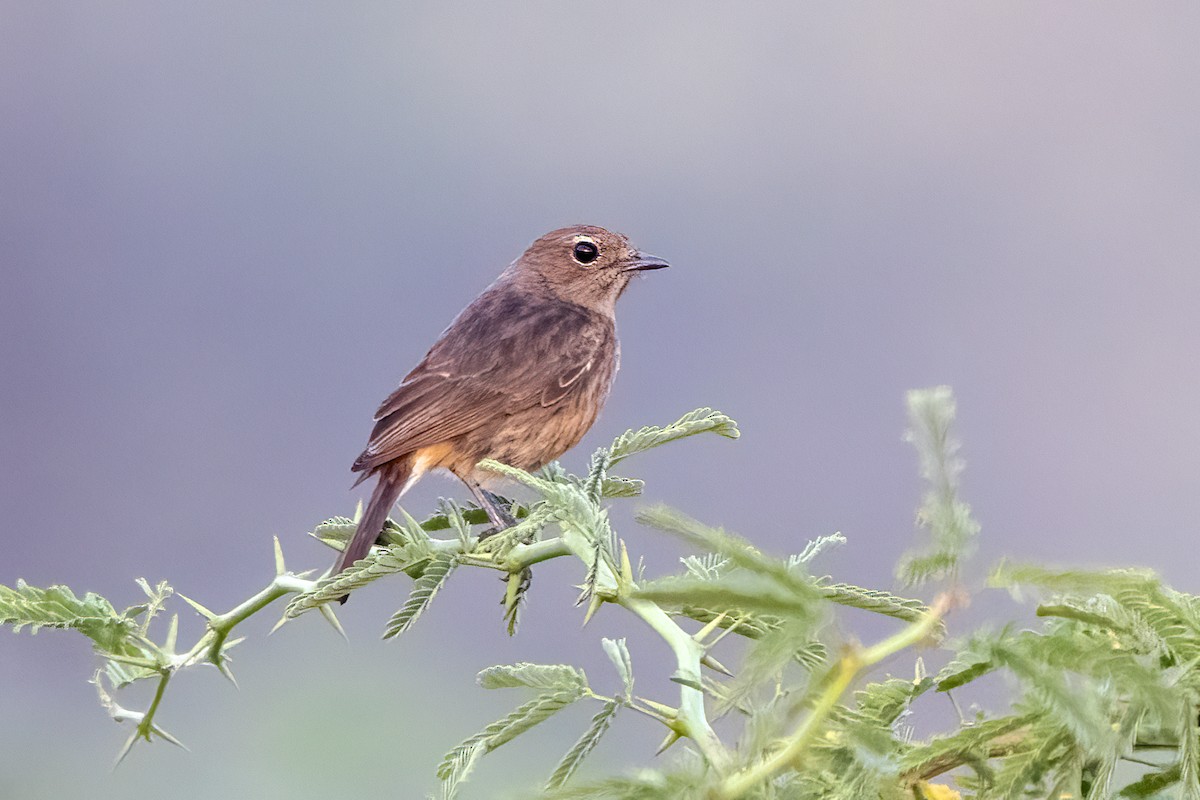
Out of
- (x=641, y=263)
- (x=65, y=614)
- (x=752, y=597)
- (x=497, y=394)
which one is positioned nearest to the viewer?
(x=752, y=597)

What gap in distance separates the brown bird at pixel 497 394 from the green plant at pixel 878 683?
2492 millimetres

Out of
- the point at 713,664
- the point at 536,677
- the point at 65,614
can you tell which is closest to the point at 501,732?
the point at 536,677

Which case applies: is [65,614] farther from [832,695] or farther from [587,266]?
[587,266]

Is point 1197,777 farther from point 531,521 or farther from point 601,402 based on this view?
point 601,402

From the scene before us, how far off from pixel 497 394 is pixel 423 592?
2798 millimetres

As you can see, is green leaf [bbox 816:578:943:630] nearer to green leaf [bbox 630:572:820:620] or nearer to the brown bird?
green leaf [bbox 630:572:820:620]

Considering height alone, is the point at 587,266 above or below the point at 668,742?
above

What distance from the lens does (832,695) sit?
2.62 ft

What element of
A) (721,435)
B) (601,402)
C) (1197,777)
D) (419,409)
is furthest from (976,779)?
(601,402)

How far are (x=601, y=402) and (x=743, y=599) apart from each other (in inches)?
158

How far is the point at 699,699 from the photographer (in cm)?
97

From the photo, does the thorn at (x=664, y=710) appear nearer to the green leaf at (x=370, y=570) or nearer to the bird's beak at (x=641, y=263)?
the green leaf at (x=370, y=570)

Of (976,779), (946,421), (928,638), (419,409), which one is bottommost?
(976,779)

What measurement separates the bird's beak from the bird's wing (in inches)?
20.4
